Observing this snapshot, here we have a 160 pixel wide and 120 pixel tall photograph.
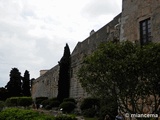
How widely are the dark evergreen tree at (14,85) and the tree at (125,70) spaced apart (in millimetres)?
45904

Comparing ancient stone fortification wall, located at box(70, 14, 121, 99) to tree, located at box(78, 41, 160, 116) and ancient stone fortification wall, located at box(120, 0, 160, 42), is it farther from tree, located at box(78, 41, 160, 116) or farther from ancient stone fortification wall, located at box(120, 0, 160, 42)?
→ tree, located at box(78, 41, 160, 116)

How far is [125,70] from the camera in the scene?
8812 mm

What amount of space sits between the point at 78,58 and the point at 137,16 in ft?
50.3

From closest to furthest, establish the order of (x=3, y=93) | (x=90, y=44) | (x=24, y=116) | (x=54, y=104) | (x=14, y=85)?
(x=24, y=116) < (x=90, y=44) < (x=54, y=104) < (x=3, y=93) < (x=14, y=85)

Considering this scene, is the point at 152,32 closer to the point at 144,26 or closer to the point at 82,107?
the point at 144,26

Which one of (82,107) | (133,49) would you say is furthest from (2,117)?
(133,49)

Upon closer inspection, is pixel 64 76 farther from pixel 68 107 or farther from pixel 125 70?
pixel 125 70

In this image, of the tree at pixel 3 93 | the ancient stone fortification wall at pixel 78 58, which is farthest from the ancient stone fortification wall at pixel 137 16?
the tree at pixel 3 93

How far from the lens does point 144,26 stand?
13.3m

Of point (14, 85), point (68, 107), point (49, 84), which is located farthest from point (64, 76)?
point (14, 85)

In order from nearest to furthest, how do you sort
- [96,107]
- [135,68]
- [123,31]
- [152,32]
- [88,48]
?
[135,68] → [152,32] → [123,31] → [96,107] → [88,48]

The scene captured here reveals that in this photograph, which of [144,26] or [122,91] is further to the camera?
[144,26]

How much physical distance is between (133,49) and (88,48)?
17.2 meters

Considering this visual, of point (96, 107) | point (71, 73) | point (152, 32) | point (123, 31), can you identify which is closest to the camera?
point (152, 32)
